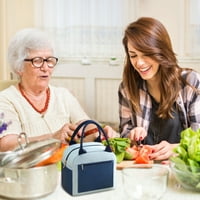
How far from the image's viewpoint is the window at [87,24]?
3.02m

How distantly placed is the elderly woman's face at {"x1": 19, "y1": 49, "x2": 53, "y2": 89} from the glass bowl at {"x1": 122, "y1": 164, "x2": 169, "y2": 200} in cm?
108

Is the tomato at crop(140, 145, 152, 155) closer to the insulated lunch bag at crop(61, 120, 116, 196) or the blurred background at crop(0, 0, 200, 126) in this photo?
the insulated lunch bag at crop(61, 120, 116, 196)

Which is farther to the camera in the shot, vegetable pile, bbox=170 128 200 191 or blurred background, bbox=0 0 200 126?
blurred background, bbox=0 0 200 126

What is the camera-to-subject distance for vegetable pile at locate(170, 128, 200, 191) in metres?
1.11

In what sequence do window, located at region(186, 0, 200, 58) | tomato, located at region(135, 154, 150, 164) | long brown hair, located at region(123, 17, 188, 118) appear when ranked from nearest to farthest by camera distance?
tomato, located at region(135, 154, 150, 164) < long brown hair, located at region(123, 17, 188, 118) < window, located at region(186, 0, 200, 58)

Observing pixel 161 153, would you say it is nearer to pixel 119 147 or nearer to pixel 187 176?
pixel 119 147

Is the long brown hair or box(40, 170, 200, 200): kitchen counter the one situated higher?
the long brown hair

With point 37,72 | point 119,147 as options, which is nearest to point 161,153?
point 119,147

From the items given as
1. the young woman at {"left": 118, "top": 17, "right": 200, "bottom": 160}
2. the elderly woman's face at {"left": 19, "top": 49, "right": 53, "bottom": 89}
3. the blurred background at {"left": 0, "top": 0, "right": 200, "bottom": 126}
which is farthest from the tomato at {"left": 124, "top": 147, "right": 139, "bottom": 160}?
the blurred background at {"left": 0, "top": 0, "right": 200, "bottom": 126}

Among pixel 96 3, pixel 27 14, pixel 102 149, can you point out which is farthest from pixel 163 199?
pixel 27 14

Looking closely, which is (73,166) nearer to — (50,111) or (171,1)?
(50,111)

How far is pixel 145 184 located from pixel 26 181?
35cm

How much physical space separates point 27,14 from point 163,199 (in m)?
2.57

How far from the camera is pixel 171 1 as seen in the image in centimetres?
283
